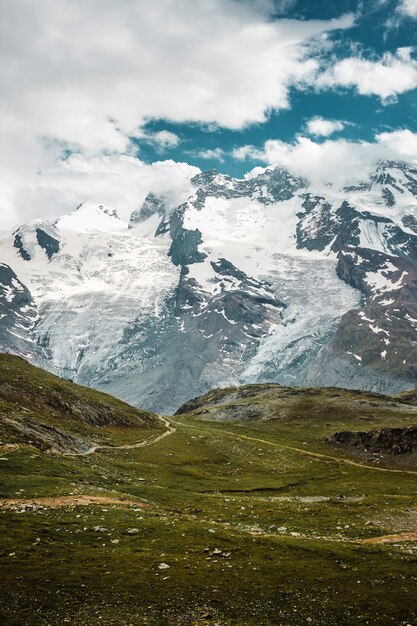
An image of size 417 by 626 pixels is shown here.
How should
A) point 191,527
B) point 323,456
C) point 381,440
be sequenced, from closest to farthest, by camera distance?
point 191,527 → point 323,456 → point 381,440

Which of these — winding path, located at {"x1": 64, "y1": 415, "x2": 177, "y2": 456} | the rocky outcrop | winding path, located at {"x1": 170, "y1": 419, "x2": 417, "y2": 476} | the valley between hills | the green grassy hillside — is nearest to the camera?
the valley between hills

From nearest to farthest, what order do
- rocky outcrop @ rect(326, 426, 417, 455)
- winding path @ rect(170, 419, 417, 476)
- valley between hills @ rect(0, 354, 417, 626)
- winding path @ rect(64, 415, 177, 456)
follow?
valley between hills @ rect(0, 354, 417, 626), winding path @ rect(64, 415, 177, 456), winding path @ rect(170, 419, 417, 476), rocky outcrop @ rect(326, 426, 417, 455)

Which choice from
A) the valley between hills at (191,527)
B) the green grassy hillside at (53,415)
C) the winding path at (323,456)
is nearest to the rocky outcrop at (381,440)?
the valley between hills at (191,527)

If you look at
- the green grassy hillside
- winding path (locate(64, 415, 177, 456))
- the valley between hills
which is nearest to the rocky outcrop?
the valley between hills

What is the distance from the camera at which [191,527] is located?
128ft

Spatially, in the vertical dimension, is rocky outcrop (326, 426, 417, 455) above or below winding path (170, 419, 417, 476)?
above

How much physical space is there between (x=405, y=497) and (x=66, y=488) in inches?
1404

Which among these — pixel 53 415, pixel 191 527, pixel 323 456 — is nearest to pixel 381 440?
pixel 323 456

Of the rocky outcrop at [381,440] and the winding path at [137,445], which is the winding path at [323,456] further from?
the winding path at [137,445]

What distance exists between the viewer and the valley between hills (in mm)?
26797

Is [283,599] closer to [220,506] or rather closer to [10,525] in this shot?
[10,525]

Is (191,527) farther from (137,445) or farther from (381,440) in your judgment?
(381,440)

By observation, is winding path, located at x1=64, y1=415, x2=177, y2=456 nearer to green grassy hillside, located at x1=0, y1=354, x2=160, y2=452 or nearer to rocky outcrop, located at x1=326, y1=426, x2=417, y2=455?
green grassy hillside, located at x1=0, y1=354, x2=160, y2=452

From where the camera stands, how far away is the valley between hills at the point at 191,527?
87.9ft
